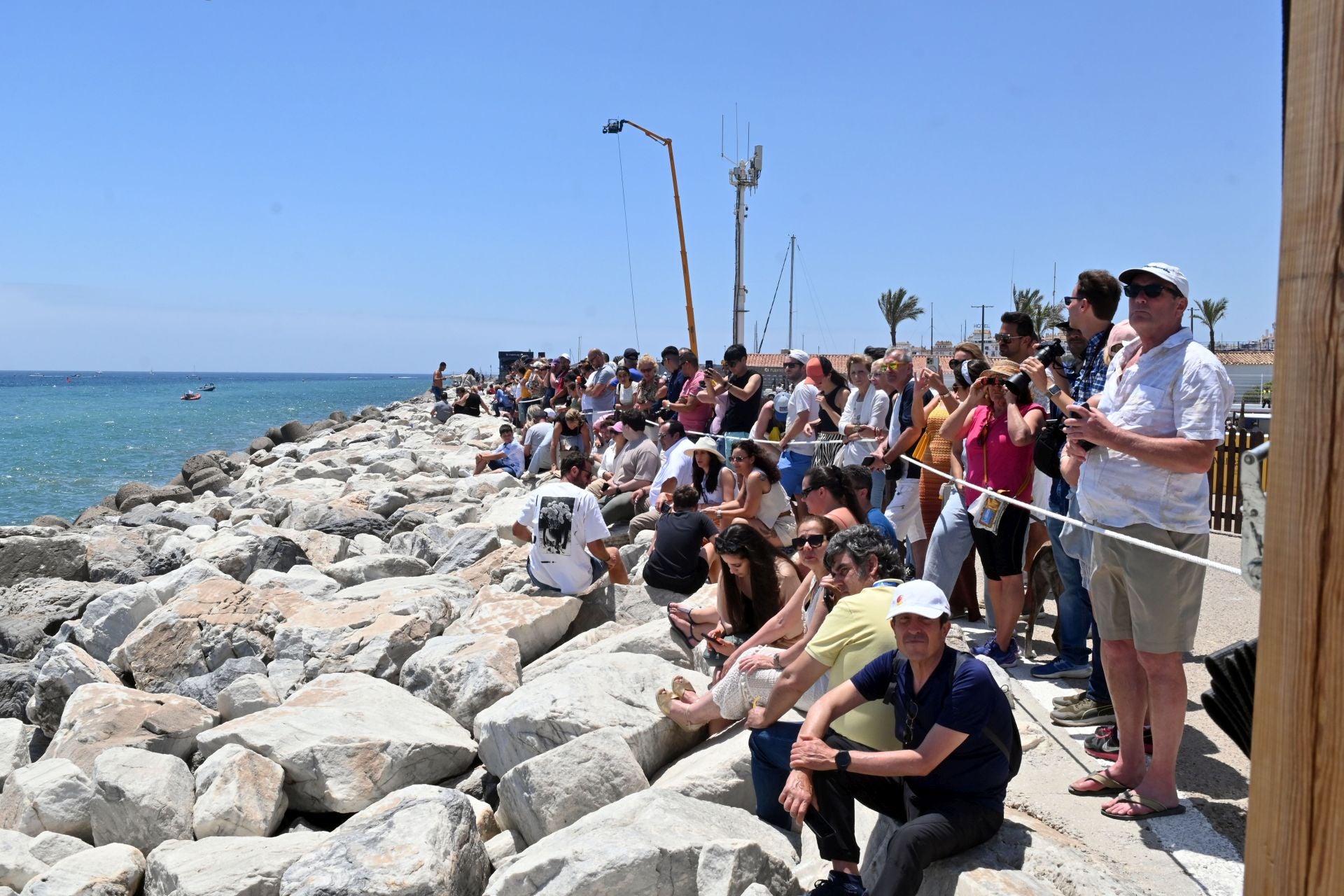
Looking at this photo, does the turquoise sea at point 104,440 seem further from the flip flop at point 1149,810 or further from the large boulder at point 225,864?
the flip flop at point 1149,810

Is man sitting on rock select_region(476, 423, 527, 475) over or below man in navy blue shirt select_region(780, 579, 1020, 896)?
below

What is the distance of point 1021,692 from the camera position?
4.89 meters

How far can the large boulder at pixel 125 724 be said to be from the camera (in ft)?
19.4

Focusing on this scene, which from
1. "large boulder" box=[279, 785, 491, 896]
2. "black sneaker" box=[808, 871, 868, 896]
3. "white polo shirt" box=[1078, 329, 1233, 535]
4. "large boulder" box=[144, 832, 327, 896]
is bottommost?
"large boulder" box=[144, 832, 327, 896]

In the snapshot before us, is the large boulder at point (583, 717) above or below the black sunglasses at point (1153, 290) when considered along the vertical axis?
below

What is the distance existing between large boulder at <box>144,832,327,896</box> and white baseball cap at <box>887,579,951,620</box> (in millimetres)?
2566

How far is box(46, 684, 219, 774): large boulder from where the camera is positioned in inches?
233

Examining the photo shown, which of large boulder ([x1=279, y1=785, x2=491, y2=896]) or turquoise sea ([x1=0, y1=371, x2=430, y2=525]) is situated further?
turquoise sea ([x1=0, y1=371, x2=430, y2=525])

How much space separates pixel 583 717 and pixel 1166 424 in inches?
107

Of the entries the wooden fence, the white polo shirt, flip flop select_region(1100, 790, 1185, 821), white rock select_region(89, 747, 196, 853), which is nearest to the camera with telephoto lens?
the white polo shirt

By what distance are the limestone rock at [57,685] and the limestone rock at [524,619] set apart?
2.37 metres

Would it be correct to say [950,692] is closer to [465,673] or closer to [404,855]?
[404,855]

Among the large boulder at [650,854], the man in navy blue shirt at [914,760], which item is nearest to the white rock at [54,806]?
the large boulder at [650,854]

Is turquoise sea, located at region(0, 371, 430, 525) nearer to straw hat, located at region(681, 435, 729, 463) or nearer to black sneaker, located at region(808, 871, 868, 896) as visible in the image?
straw hat, located at region(681, 435, 729, 463)
